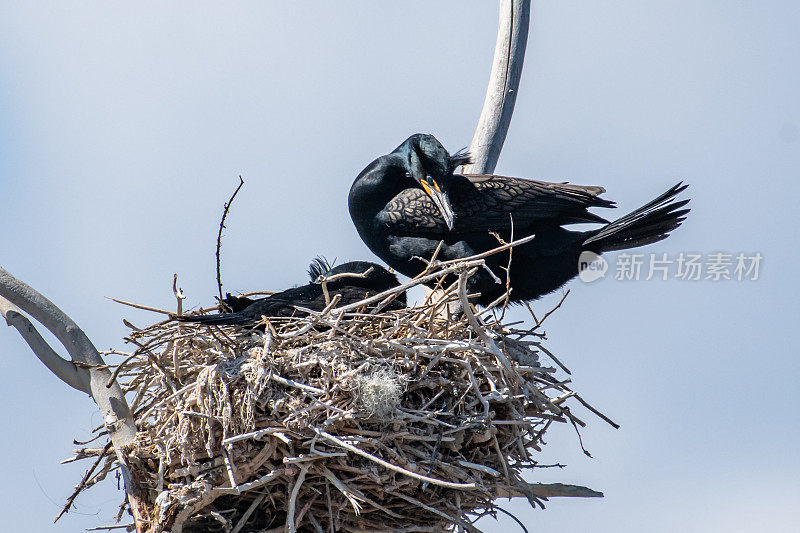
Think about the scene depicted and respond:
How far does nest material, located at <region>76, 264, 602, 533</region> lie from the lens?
15.2 ft

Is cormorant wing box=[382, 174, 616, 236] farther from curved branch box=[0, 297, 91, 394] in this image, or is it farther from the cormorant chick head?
curved branch box=[0, 297, 91, 394]

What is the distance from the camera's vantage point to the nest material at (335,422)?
4.62m

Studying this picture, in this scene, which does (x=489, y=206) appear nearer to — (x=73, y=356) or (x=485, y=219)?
(x=485, y=219)

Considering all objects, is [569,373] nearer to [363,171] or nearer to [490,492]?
[490,492]

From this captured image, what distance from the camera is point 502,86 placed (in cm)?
673

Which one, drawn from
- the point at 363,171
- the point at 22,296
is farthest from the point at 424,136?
the point at 22,296

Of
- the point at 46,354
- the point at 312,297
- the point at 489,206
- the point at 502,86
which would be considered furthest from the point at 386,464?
the point at 502,86

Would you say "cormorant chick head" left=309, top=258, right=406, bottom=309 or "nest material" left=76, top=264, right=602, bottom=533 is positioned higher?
"cormorant chick head" left=309, top=258, right=406, bottom=309

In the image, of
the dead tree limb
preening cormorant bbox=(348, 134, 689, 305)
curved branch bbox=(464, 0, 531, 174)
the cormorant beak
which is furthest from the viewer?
curved branch bbox=(464, 0, 531, 174)

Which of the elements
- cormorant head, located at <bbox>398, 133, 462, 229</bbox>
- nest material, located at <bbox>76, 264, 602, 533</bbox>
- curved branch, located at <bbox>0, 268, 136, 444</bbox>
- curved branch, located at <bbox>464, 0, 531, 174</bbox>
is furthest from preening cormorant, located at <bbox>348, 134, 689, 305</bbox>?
curved branch, located at <bbox>0, 268, 136, 444</bbox>

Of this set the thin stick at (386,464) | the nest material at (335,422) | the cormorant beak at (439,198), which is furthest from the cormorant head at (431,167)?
the thin stick at (386,464)

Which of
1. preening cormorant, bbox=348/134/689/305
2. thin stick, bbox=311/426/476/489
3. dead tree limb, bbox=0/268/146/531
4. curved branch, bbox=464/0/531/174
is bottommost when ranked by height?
thin stick, bbox=311/426/476/489

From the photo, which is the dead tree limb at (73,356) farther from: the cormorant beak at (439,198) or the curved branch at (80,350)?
the cormorant beak at (439,198)

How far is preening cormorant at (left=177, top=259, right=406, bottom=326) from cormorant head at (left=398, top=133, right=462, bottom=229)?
1.76 ft
